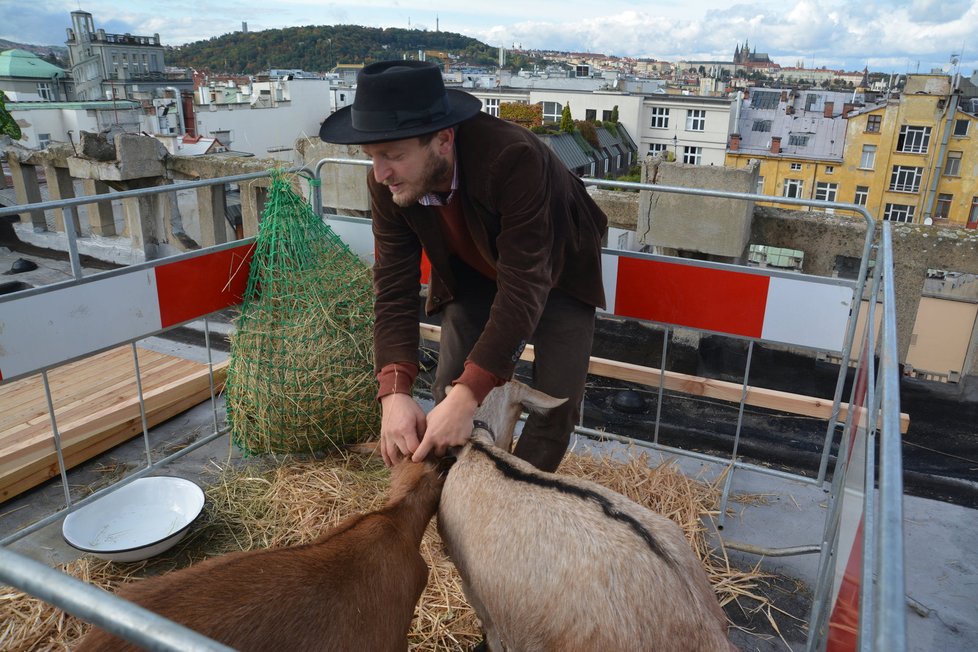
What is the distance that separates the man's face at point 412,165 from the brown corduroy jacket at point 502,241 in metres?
0.13

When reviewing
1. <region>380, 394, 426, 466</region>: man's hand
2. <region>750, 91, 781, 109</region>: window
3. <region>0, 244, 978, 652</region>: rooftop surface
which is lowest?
<region>0, 244, 978, 652</region>: rooftop surface

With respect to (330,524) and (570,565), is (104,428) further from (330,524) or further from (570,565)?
(570,565)

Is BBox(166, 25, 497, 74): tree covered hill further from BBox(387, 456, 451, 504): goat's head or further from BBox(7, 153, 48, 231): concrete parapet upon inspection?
BBox(387, 456, 451, 504): goat's head

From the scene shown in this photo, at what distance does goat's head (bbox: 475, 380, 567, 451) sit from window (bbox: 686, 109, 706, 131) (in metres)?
59.6

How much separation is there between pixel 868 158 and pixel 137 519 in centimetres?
5619

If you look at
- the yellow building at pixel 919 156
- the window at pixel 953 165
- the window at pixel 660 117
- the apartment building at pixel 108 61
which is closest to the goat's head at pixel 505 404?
the yellow building at pixel 919 156

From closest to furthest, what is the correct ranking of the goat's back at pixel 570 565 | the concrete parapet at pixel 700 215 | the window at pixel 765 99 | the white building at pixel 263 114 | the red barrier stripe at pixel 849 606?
the red barrier stripe at pixel 849 606 < the goat's back at pixel 570 565 < the concrete parapet at pixel 700 215 < the white building at pixel 263 114 < the window at pixel 765 99

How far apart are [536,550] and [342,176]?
456cm

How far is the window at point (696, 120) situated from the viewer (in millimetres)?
58031

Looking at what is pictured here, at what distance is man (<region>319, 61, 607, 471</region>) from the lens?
283cm

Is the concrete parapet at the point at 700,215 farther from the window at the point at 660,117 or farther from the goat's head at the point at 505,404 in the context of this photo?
the window at the point at 660,117

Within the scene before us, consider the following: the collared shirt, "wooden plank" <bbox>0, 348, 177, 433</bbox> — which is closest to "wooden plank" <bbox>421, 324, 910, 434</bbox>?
the collared shirt

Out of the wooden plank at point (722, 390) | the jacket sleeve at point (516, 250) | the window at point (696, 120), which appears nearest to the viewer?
the jacket sleeve at point (516, 250)

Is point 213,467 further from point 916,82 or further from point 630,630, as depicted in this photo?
point 916,82
